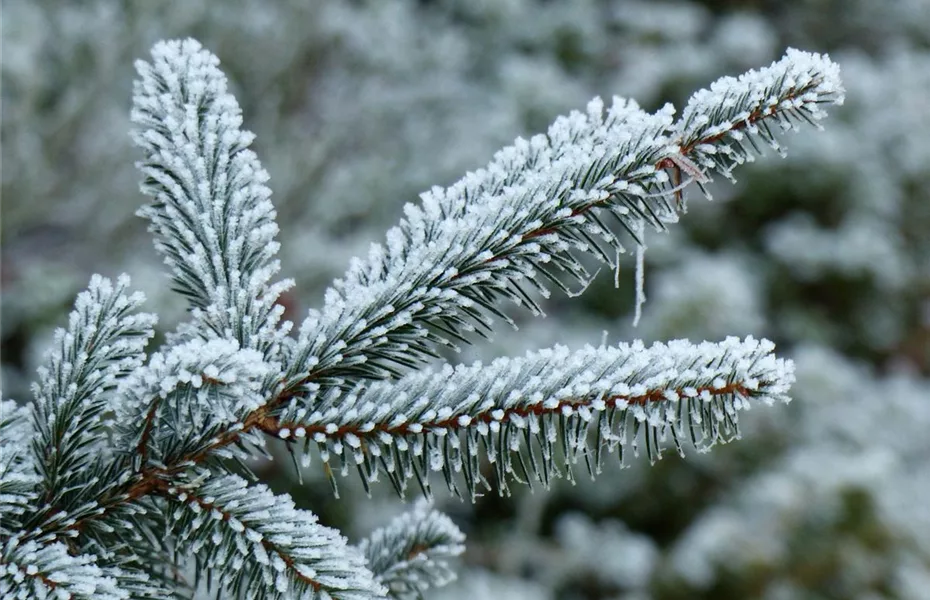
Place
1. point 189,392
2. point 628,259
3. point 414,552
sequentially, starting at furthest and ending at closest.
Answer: point 628,259, point 414,552, point 189,392

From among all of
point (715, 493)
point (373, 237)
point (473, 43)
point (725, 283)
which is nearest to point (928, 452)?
point (715, 493)

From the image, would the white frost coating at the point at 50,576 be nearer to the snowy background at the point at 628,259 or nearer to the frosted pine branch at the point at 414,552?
the frosted pine branch at the point at 414,552

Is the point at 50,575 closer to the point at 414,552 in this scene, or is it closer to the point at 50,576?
the point at 50,576

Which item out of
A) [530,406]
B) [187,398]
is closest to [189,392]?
[187,398]

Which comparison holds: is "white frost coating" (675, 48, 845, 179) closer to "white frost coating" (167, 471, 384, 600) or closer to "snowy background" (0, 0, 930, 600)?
"white frost coating" (167, 471, 384, 600)

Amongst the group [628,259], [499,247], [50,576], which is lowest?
[50,576]

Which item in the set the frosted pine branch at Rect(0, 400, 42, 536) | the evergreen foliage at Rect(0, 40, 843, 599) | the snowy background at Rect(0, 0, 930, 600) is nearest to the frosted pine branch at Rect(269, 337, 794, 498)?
the evergreen foliage at Rect(0, 40, 843, 599)
